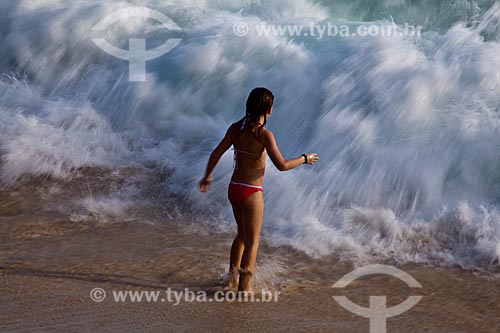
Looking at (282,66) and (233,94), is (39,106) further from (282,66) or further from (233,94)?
(282,66)

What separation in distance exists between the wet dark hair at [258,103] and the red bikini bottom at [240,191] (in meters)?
0.31

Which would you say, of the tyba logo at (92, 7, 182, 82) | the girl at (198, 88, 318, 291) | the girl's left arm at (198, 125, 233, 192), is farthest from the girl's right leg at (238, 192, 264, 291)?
the tyba logo at (92, 7, 182, 82)

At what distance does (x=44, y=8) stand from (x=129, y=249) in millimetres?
5402

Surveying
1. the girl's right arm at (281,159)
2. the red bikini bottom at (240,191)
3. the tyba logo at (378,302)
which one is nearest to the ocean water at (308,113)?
the tyba logo at (378,302)

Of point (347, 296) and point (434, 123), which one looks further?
point (434, 123)

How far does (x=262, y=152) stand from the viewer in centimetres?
411

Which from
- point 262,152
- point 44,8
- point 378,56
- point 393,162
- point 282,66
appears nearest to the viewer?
point 262,152

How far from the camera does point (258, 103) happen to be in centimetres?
402

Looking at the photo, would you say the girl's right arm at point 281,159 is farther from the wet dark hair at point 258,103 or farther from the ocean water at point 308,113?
the ocean water at point 308,113

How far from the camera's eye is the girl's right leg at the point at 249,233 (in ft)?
13.6

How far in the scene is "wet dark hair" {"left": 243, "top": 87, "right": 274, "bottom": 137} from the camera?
4008 mm

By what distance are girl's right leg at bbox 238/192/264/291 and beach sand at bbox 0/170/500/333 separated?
0.16m

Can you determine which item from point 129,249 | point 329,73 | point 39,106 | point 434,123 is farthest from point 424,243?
point 39,106

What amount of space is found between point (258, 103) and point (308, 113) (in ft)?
8.74
